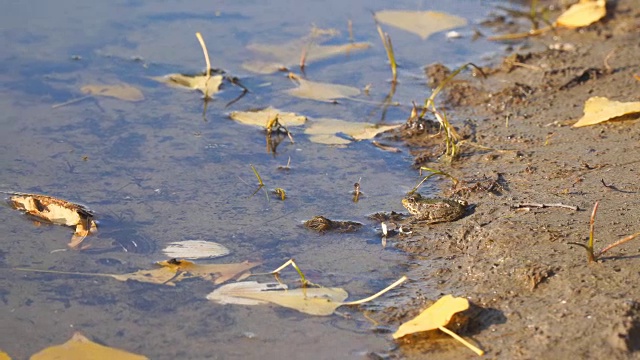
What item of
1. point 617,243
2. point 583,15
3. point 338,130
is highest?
point 617,243

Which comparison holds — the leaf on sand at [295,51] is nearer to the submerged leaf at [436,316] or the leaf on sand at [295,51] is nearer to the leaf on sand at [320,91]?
the leaf on sand at [320,91]

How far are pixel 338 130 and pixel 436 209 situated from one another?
2.74ft

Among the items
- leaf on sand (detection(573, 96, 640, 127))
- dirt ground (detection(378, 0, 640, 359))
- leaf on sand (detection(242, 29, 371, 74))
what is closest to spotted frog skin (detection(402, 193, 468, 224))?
dirt ground (detection(378, 0, 640, 359))

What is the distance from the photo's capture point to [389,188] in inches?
122

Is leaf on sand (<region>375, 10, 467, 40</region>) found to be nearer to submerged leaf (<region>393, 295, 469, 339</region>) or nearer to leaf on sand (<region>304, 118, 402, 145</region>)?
leaf on sand (<region>304, 118, 402, 145</region>)

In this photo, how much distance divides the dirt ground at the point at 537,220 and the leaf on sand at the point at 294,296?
0.16 m

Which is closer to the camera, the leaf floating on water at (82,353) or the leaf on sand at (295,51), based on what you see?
the leaf floating on water at (82,353)

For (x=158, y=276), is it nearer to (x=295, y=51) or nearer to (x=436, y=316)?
(x=436, y=316)

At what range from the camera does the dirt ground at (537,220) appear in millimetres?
2086

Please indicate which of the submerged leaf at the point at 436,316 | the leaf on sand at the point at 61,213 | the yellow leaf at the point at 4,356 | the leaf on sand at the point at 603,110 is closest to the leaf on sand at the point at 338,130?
the leaf on sand at the point at 603,110

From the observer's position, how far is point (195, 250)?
2.63m

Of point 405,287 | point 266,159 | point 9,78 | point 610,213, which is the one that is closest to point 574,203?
point 610,213

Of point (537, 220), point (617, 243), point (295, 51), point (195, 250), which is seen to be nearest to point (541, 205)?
point (537, 220)

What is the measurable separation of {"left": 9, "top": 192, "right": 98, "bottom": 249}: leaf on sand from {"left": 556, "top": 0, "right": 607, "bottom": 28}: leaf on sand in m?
2.85
